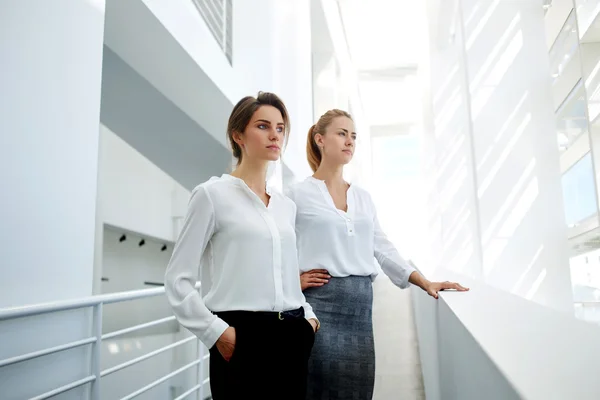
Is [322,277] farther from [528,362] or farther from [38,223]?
[528,362]

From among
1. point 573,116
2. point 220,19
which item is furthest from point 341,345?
point 573,116

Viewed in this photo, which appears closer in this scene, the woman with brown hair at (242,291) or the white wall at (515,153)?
the woman with brown hair at (242,291)

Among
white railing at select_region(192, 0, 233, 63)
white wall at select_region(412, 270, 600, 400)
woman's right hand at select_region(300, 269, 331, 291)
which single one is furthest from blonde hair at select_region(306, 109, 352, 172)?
white railing at select_region(192, 0, 233, 63)

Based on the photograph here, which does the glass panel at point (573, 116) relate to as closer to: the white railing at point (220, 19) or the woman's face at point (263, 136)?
the white railing at point (220, 19)

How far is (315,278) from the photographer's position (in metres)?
2.07

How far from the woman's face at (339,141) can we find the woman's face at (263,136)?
1.86 feet

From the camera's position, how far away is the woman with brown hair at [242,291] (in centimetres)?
140

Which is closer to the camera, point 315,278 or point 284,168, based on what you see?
point 315,278

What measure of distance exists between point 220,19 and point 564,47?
190 inches

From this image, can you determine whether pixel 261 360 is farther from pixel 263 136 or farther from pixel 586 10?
pixel 586 10

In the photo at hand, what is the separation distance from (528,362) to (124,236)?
10.2m

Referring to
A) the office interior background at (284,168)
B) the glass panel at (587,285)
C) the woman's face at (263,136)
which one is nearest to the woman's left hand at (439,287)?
the office interior background at (284,168)

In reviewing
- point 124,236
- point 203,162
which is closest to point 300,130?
point 203,162

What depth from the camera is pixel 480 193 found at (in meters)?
5.52
